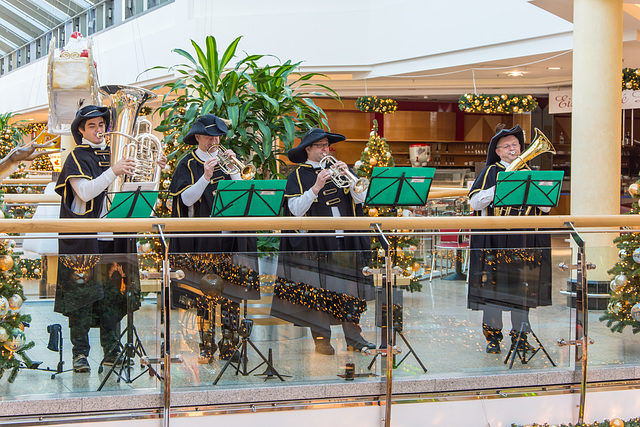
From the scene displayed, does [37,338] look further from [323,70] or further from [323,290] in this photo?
[323,70]

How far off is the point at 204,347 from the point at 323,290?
2.29 feet

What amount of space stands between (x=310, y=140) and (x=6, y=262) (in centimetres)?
219

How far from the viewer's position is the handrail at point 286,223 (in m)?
3.53

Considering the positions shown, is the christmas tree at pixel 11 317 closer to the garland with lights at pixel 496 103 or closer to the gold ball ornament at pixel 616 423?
the gold ball ornament at pixel 616 423

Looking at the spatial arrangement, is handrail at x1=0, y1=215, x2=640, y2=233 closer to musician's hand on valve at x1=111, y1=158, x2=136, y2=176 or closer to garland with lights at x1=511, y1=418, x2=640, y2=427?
musician's hand on valve at x1=111, y1=158, x2=136, y2=176

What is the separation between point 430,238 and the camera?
4.11 meters

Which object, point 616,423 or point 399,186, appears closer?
point 616,423

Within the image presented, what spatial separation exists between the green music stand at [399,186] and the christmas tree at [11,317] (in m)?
2.15

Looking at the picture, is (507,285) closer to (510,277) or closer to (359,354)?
(510,277)

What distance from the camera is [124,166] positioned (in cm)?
422

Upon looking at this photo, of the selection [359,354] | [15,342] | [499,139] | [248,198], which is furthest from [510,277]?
[15,342]

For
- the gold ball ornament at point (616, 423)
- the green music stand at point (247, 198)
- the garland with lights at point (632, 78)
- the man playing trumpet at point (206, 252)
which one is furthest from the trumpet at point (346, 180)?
the garland with lights at point (632, 78)

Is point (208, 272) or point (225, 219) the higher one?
point (225, 219)

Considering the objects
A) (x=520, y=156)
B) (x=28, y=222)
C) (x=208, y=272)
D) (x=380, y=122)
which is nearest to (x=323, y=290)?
(x=208, y=272)
